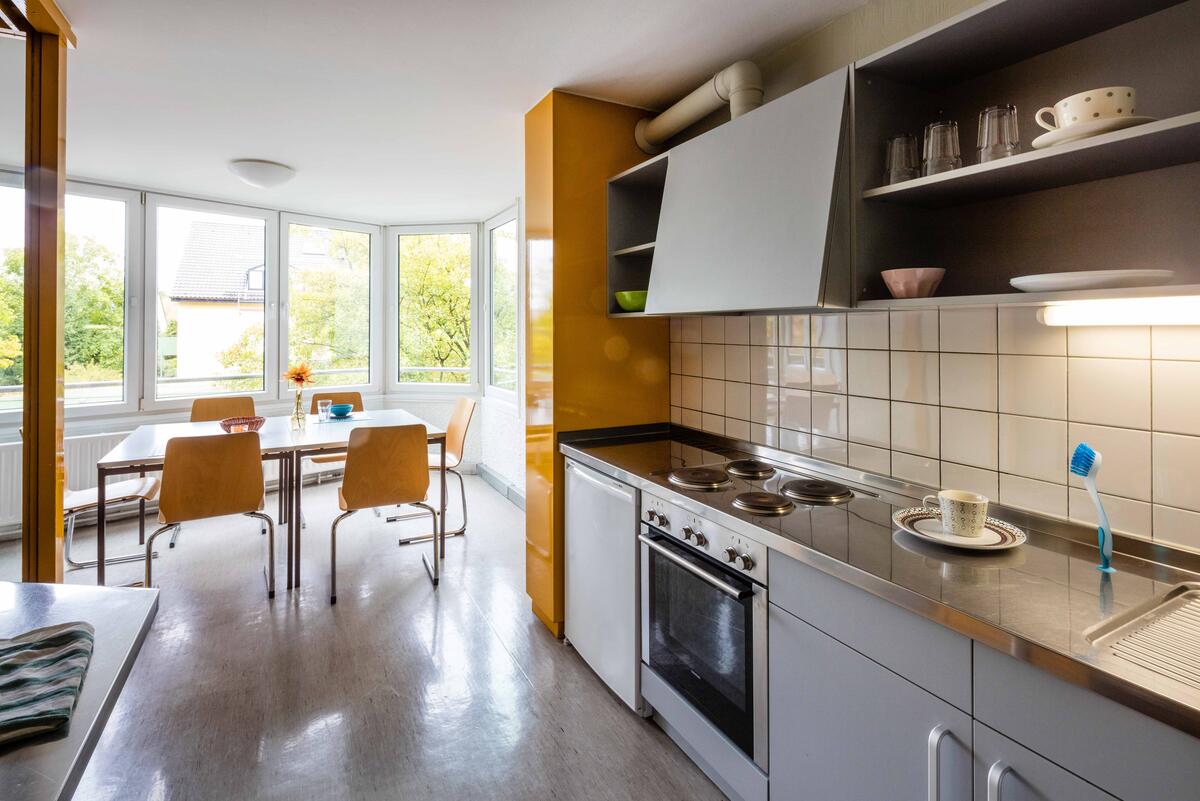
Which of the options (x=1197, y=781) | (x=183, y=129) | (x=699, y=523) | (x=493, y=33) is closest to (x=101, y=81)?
(x=183, y=129)

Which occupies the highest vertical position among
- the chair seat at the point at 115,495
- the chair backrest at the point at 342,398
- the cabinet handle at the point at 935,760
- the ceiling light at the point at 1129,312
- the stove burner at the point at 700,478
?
the ceiling light at the point at 1129,312

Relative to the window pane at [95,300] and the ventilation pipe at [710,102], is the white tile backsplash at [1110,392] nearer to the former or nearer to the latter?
the ventilation pipe at [710,102]

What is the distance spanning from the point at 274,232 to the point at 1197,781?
5933mm

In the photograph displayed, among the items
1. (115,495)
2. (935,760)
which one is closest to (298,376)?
(115,495)

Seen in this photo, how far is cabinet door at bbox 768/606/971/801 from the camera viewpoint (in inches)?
43.5

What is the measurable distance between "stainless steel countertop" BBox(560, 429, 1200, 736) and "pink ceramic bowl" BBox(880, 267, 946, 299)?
59 cm

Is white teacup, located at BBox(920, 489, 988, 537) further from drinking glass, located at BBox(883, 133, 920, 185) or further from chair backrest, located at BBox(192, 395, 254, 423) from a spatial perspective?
chair backrest, located at BBox(192, 395, 254, 423)

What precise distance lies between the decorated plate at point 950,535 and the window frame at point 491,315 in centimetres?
344

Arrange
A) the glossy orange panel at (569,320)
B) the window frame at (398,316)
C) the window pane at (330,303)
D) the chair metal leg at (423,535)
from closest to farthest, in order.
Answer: the glossy orange panel at (569,320) < the chair metal leg at (423,535) < the window pane at (330,303) < the window frame at (398,316)

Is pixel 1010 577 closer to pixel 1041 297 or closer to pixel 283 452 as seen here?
pixel 1041 297

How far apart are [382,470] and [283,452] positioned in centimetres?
52

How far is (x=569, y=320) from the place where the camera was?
2611 millimetres

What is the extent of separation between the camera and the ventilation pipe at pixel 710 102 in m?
2.10

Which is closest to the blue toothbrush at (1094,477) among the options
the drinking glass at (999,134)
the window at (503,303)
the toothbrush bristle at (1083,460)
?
the toothbrush bristle at (1083,460)
